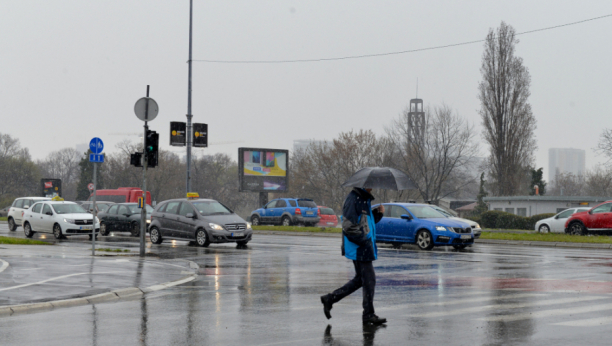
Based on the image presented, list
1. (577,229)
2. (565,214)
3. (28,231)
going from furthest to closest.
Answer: (565,214) < (28,231) < (577,229)

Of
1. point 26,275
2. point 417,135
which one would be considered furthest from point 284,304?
point 417,135

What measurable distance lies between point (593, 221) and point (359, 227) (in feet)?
76.4

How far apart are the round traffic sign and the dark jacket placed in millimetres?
11764

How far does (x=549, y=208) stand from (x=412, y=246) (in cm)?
3071

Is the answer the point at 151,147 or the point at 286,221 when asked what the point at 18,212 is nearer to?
the point at 286,221

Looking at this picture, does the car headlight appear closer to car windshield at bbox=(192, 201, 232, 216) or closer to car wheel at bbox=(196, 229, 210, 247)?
car wheel at bbox=(196, 229, 210, 247)

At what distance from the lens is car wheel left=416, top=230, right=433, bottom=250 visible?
73.8 feet

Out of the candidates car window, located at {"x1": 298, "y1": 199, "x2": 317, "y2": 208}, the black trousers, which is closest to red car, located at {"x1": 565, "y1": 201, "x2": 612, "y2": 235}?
car window, located at {"x1": 298, "y1": 199, "x2": 317, "y2": 208}

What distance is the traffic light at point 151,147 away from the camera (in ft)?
63.9

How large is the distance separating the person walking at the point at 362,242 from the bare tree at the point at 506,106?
49.1m

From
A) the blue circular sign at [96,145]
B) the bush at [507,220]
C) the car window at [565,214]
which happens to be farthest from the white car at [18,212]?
the bush at [507,220]

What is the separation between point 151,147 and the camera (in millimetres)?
19516

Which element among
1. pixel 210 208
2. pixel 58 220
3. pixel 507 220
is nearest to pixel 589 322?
pixel 210 208

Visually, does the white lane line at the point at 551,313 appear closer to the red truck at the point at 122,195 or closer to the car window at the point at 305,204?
the car window at the point at 305,204
